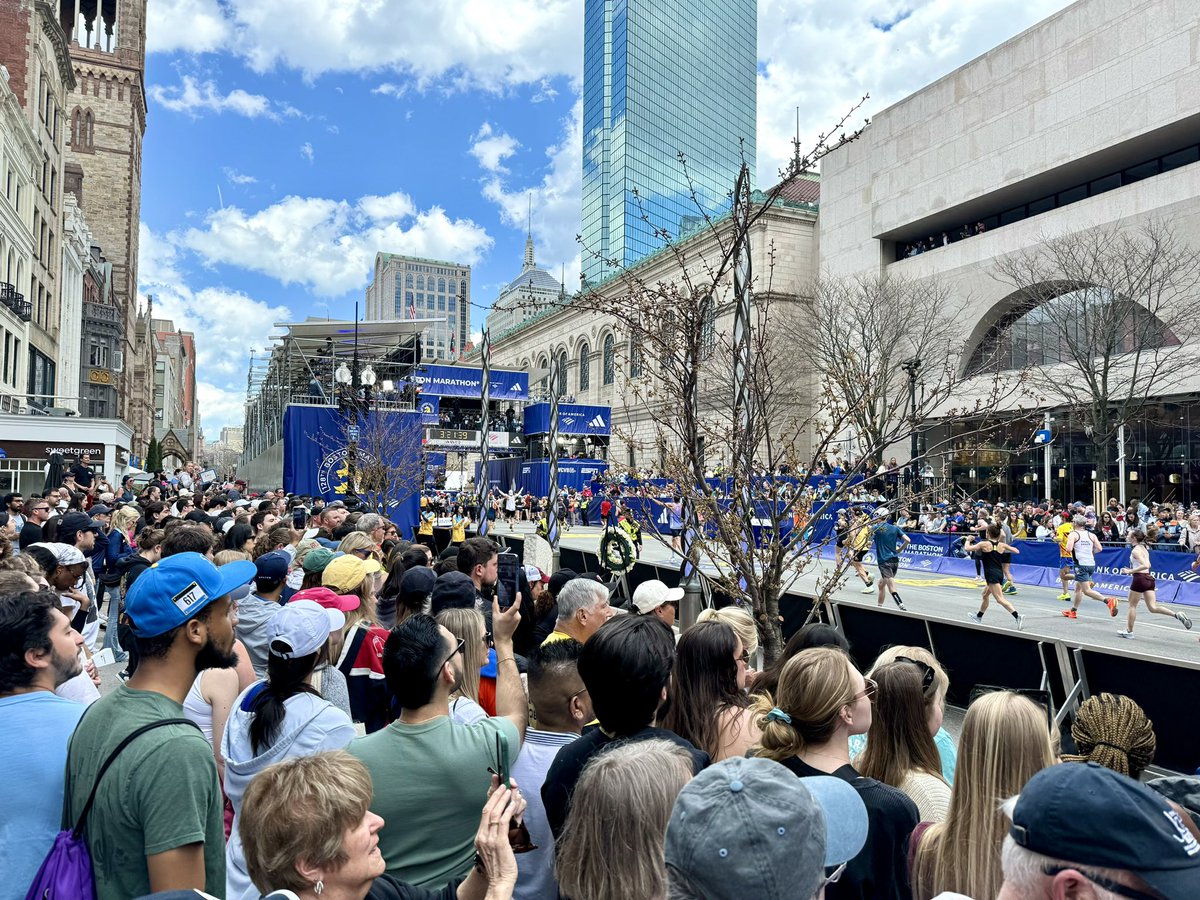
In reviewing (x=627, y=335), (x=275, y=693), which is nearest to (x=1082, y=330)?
(x=627, y=335)

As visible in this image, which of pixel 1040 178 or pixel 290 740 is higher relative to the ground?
pixel 1040 178

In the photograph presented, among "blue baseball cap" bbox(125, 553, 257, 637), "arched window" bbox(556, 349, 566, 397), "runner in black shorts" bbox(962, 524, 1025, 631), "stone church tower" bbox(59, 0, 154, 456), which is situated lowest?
"runner in black shorts" bbox(962, 524, 1025, 631)

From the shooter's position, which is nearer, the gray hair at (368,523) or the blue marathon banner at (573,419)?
the gray hair at (368,523)

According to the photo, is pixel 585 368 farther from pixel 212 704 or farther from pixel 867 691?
pixel 867 691

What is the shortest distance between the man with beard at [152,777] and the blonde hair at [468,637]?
4.66ft

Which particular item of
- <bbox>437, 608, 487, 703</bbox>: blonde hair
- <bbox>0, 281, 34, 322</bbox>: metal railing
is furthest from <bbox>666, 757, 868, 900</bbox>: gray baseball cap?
<bbox>0, 281, 34, 322</bbox>: metal railing

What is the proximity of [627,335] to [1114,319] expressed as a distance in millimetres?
17761

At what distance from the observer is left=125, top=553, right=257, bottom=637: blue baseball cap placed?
7.89ft

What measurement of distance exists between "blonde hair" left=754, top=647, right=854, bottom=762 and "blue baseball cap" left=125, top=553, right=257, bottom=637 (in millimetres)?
2008

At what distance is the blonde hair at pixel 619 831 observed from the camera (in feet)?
6.45

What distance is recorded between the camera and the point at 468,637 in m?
3.78

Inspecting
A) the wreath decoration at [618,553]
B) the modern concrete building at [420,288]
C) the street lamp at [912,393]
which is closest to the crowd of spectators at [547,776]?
the street lamp at [912,393]

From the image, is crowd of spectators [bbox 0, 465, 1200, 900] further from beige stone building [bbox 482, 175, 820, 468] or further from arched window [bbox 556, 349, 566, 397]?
arched window [bbox 556, 349, 566, 397]

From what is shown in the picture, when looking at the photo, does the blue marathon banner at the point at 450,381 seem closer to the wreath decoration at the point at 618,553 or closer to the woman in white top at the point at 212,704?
the wreath decoration at the point at 618,553
